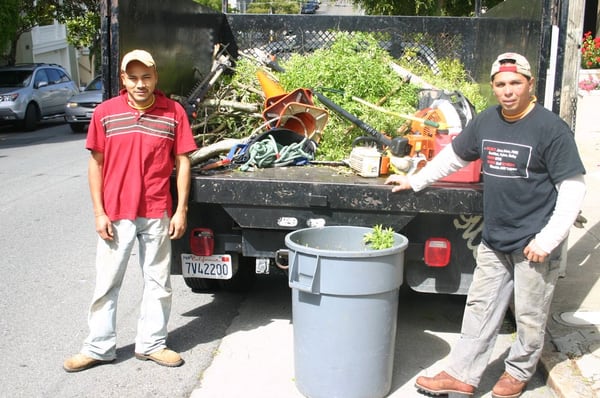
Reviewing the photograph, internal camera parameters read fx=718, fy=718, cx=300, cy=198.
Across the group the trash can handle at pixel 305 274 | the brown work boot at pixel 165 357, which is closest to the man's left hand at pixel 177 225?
the brown work boot at pixel 165 357

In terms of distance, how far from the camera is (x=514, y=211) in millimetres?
3812

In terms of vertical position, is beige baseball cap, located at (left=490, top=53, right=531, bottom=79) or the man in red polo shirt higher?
beige baseball cap, located at (left=490, top=53, right=531, bottom=79)

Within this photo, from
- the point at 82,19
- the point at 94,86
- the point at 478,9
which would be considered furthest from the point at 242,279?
the point at 82,19

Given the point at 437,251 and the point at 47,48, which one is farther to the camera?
the point at 47,48

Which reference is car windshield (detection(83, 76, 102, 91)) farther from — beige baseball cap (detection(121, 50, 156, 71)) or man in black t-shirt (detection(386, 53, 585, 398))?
man in black t-shirt (detection(386, 53, 585, 398))

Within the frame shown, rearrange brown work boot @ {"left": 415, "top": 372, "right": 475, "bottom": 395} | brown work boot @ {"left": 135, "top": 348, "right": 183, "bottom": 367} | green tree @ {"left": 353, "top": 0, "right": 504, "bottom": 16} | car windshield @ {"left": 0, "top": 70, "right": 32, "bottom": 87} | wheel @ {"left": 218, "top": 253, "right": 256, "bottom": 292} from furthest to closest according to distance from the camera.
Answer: car windshield @ {"left": 0, "top": 70, "right": 32, "bottom": 87}
green tree @ {"left": 353, "top": 0, "right": 504, "bottom": 16}
wheel @ {"left": 218, "top": 253, "right": 256, "bottom": 292}
brown work boot @ {"left": 135, "top": 348, "right": 183, "bottom": 367}
brown work boot @ {"left": 415, "top": 372, "right": 475, "bottom": 395}

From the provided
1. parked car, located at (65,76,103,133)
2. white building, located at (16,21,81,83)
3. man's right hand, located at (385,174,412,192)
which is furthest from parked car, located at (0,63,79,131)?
man's right hand, located at (385,174,412,192)

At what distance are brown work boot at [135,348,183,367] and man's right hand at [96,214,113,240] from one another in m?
0.82

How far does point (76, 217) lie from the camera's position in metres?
8.68

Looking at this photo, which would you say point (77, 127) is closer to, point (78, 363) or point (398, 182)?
point (78, 363)

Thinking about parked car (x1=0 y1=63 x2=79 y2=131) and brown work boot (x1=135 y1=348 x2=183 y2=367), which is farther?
parked car (x1=0 y1=63 x2=79 y2=131)

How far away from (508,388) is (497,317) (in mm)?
410

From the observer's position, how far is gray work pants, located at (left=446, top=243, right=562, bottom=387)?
389 cm

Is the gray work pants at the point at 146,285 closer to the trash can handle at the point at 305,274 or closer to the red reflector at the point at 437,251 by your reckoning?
the trash can handle at the point at 305,274
